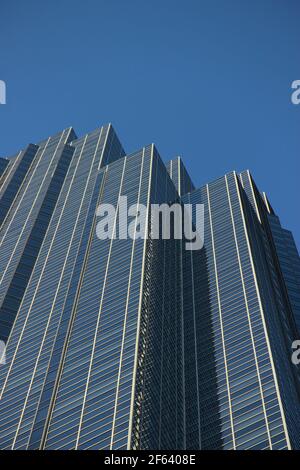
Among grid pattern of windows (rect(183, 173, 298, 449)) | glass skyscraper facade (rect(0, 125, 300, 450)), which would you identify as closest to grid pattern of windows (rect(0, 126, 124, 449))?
glass skyscraper facade (rect(0, 125, 300, 450))

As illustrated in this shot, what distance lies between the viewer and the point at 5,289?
15100 centimetres

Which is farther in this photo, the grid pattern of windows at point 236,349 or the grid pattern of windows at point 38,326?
the grid pattern of windows at point 38,326

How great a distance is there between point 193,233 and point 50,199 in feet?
156

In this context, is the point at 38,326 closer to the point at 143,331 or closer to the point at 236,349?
the point at 143,331

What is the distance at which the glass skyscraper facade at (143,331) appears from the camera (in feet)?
319

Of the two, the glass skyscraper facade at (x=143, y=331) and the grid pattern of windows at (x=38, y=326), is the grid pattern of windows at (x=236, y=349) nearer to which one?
→ the glass skyscraper facade at (x=143, y=331)

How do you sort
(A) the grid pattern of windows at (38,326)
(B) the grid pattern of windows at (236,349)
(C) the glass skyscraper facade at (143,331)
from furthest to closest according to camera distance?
(A) the grid pattern of windows at (38,326), (B) the grid pattern of windows at (236,349), (C) the glass skyscraper facade at (143,331)

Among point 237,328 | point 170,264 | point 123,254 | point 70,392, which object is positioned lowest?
point 70,392

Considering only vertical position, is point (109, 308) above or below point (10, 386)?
above

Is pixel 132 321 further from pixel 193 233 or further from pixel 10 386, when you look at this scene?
pixel 193 233

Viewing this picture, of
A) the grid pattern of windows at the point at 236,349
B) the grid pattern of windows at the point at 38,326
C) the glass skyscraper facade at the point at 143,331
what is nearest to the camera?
the glass skyscraper facade at the point at 143,331

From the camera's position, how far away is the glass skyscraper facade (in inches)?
3831

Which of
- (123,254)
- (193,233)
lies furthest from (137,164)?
(123,254)

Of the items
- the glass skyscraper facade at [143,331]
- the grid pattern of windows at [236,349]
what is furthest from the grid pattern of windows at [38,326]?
the grid pattern of windows at [236,349]
